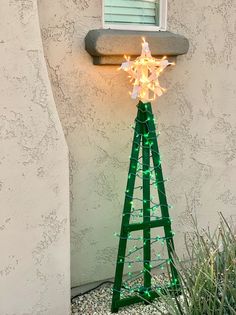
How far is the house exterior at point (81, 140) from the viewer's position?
12.8ft

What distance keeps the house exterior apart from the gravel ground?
16cm

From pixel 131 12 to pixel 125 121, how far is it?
985mm

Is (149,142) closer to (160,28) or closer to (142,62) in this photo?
(142,62)

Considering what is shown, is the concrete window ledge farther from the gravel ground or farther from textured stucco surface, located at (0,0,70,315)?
the gravel ground

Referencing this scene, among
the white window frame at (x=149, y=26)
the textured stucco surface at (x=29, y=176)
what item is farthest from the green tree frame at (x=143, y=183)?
the white window frame at (x=149, y=26)

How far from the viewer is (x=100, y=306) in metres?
4.71

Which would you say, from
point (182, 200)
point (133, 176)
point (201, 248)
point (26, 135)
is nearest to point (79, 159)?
point (133, 176)

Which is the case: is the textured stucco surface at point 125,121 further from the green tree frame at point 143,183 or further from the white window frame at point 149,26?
the green tree frame at point 143,183

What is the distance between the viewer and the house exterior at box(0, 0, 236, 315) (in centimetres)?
390

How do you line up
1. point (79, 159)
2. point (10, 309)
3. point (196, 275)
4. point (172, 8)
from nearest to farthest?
point (196, 275) < point (10, 309) < point (79, 159) < point (172, 8)

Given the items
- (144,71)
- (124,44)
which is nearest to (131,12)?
(124,44)

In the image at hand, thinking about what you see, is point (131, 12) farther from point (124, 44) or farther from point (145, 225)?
point (145, 225)

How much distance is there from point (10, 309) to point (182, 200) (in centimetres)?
210

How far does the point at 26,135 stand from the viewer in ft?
12.9
